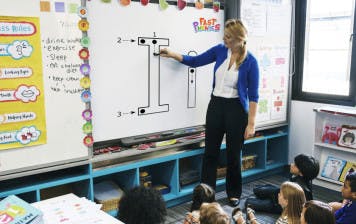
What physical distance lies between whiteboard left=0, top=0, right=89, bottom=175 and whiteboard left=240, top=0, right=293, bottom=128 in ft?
5.07

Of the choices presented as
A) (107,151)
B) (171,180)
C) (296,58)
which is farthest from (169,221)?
(296,58)

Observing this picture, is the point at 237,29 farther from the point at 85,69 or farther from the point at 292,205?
the point at 292,205

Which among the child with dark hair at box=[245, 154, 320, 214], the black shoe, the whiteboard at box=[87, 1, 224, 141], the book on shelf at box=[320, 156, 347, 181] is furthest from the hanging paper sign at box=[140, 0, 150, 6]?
the book on shelf at box=[320, 156, 347, 181]

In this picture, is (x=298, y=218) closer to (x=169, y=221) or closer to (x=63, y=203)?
(x=169, y=221)

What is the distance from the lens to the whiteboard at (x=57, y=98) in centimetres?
214

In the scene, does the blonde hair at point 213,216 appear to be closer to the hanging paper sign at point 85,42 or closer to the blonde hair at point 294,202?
the blonde hair at point 294,202

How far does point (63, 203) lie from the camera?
1589 millimetres

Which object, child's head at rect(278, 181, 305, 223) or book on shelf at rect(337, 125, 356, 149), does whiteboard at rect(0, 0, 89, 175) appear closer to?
child's head at rect(278, 181, 305, 223)

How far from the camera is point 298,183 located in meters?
2.59

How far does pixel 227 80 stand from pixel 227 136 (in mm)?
422

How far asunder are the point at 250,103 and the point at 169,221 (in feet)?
3.36

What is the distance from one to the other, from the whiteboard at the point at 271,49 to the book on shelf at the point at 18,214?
2.45 metres

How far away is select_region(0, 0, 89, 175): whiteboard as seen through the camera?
2137 millimetres

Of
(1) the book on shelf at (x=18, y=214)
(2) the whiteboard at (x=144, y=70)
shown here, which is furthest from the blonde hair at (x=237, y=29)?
(1) the book on shelf at (x=18, y=214)
